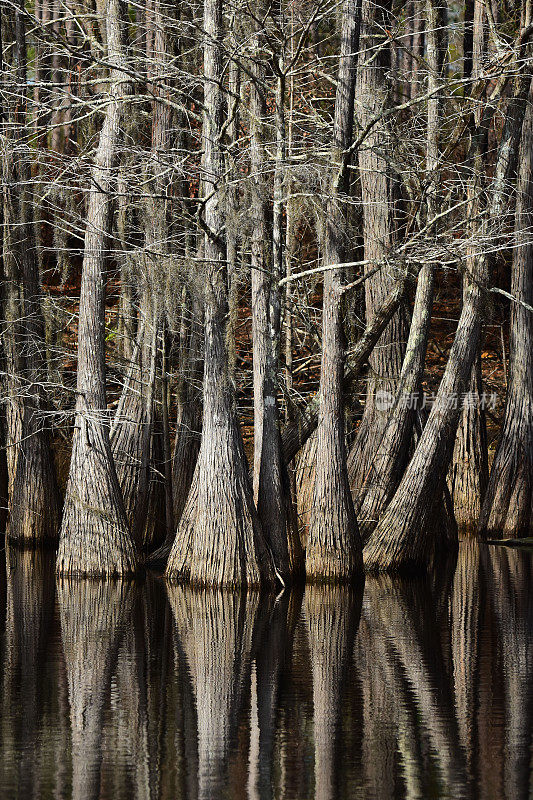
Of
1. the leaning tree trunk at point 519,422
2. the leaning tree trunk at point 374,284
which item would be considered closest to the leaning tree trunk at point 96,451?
the leaning tree trunk at point 374,284

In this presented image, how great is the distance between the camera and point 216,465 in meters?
13.4

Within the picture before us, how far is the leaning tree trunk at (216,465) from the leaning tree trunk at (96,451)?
99 cm

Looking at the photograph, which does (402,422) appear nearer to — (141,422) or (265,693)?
(141,422)

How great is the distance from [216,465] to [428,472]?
3193mm

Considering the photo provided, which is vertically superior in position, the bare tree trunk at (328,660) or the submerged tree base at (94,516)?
the submerged tree base at (94,516)

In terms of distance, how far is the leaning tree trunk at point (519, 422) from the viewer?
19.6 metres

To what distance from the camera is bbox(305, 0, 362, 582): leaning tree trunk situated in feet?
46.4

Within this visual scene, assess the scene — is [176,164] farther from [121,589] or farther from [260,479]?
[121,589]

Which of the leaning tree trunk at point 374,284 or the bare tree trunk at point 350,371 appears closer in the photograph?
the bare tree trunk at point 350,371

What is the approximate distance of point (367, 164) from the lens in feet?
56.4

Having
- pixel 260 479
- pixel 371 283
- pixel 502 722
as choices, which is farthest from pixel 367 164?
pixel 502 722

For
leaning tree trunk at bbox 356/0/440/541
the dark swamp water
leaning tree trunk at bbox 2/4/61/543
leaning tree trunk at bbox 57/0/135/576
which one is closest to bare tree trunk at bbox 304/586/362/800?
the dark swamp water

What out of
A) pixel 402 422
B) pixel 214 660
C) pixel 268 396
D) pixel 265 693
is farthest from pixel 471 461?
pixel 265 693

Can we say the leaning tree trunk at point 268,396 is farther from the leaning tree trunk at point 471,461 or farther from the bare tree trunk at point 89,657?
the leaning tree trunk at point 471,461
